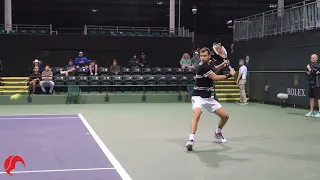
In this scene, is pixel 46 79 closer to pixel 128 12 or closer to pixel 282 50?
pixel 282 50

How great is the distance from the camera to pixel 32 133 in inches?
382

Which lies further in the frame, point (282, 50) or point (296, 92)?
point (282, 50)

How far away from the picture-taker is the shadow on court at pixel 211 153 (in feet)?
21.7

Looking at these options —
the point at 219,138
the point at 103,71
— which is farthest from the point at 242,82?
the point at 219,138

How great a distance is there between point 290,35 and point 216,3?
18.2 m

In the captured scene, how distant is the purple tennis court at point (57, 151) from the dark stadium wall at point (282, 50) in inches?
418

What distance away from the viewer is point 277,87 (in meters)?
18.7

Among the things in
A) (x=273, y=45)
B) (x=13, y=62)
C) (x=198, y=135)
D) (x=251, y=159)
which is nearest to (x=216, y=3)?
(x=273, y=45)

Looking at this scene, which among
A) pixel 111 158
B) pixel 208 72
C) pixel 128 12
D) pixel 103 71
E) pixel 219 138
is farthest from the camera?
pixel 128 12

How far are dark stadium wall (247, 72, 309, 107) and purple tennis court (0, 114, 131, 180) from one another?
399 inches

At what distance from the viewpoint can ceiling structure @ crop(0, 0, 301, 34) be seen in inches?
1277

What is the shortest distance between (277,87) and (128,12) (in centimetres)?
1871

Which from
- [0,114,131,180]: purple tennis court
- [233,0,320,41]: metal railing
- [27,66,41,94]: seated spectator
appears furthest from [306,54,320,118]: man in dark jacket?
[27,66,41,94]: seated spectator

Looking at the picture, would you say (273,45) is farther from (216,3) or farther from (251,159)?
(216,3)
